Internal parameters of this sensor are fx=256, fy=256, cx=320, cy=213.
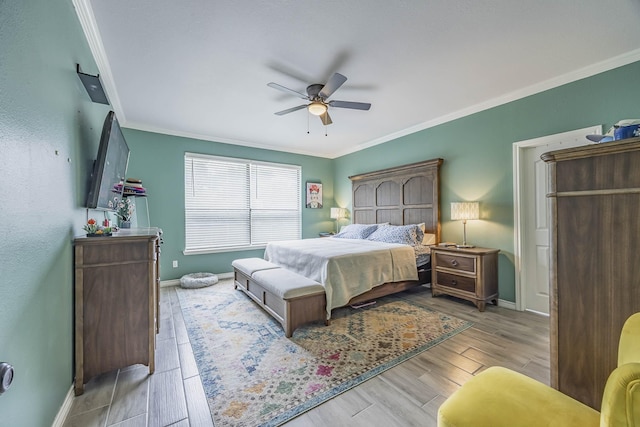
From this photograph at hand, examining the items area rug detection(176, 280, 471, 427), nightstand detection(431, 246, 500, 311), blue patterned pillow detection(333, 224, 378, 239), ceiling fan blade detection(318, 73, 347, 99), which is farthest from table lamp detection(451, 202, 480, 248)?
ceiling fan blade detection(318, 73, 347, 99)

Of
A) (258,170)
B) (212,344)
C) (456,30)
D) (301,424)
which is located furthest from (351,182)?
(301,424)

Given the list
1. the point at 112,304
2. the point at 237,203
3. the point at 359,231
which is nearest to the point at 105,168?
the point at 112,304

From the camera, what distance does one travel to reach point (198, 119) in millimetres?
3953

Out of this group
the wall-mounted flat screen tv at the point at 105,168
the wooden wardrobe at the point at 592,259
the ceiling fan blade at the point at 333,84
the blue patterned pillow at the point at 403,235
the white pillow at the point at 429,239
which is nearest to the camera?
the wooden wardrobe at the point at 592,259

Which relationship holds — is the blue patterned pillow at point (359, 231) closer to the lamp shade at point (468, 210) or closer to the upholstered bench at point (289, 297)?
the lamp shade at point (468, 210)

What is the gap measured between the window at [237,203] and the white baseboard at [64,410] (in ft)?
10.1

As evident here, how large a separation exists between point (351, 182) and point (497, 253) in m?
3.19

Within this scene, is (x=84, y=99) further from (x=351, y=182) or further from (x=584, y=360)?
(x=351, y=182)

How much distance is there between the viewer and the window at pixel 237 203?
4.68 m

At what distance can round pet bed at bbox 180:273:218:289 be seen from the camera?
416cm

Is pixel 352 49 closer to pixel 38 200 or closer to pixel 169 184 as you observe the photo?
pixel 38 200

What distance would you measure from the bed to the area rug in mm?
350

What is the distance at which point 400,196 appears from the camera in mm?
4617

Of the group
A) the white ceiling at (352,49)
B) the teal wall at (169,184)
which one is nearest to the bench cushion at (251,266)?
the teal wall at (169,184)
